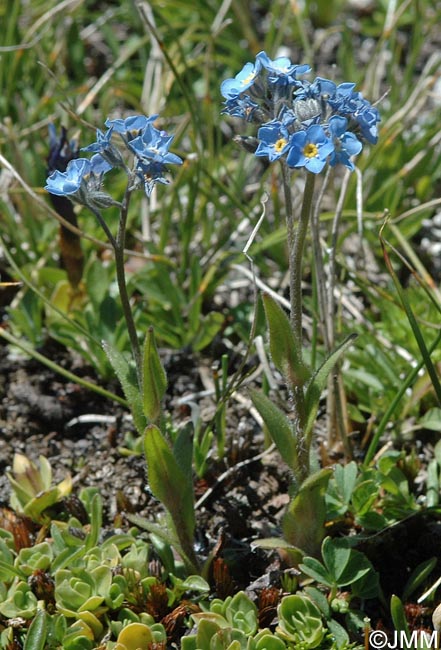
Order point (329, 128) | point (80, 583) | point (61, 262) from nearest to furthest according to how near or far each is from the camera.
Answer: point (329, 128) → point (80, 583) → point (61, 262)

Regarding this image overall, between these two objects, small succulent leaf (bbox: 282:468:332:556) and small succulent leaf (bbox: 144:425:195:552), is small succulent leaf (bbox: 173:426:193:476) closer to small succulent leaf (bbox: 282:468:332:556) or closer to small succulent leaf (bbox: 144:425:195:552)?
small succulent leaf (bbox: 144:425:195:552)

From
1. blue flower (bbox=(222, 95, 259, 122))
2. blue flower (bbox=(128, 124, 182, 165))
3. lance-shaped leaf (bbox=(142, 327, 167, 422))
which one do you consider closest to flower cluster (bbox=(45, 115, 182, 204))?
blue flower (bbox=(128, 124, 182, 165))

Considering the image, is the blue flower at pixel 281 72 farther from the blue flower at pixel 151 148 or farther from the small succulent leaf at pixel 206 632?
the small succulent leaf at pixel 206 632

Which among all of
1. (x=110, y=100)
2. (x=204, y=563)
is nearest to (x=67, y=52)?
(x=110, y=100)

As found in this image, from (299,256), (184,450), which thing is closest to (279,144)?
(299,256)

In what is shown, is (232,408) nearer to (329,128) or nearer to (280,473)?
(280,473)

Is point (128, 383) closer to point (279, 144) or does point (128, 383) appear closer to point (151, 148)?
point (151, 148)
